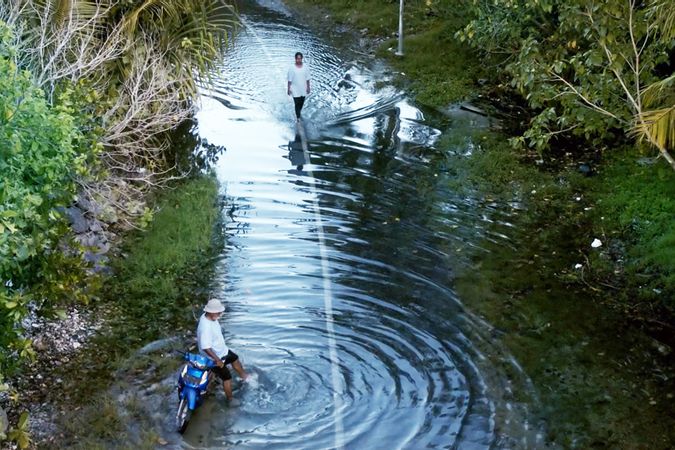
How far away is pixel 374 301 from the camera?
1032 centimetres

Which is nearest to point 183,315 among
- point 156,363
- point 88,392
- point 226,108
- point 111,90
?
point 156,363

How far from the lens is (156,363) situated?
29.6 ft

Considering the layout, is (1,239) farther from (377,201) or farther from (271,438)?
(377,201)

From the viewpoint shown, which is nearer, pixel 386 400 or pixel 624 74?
pixel 386 400

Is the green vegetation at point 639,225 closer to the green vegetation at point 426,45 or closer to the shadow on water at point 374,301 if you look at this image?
the shadow on water at point 374,301

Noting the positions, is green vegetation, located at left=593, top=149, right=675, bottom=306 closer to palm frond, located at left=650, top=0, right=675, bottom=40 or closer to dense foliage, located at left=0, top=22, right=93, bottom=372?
palm frond, located at left=650, top=0, right=675, bottom=40

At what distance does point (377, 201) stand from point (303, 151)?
2.79m

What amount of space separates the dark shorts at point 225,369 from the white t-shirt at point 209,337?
0.14 meters

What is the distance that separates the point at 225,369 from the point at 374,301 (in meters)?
2.73

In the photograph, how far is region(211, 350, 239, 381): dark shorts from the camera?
820cm

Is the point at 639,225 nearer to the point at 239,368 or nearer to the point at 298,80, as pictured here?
the point at 239,368

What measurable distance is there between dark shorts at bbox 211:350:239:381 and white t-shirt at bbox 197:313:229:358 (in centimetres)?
14

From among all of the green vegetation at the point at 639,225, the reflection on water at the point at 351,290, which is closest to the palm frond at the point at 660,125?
the green vegetation at the point at 639,225

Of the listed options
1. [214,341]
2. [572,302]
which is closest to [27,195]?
[214,341]
